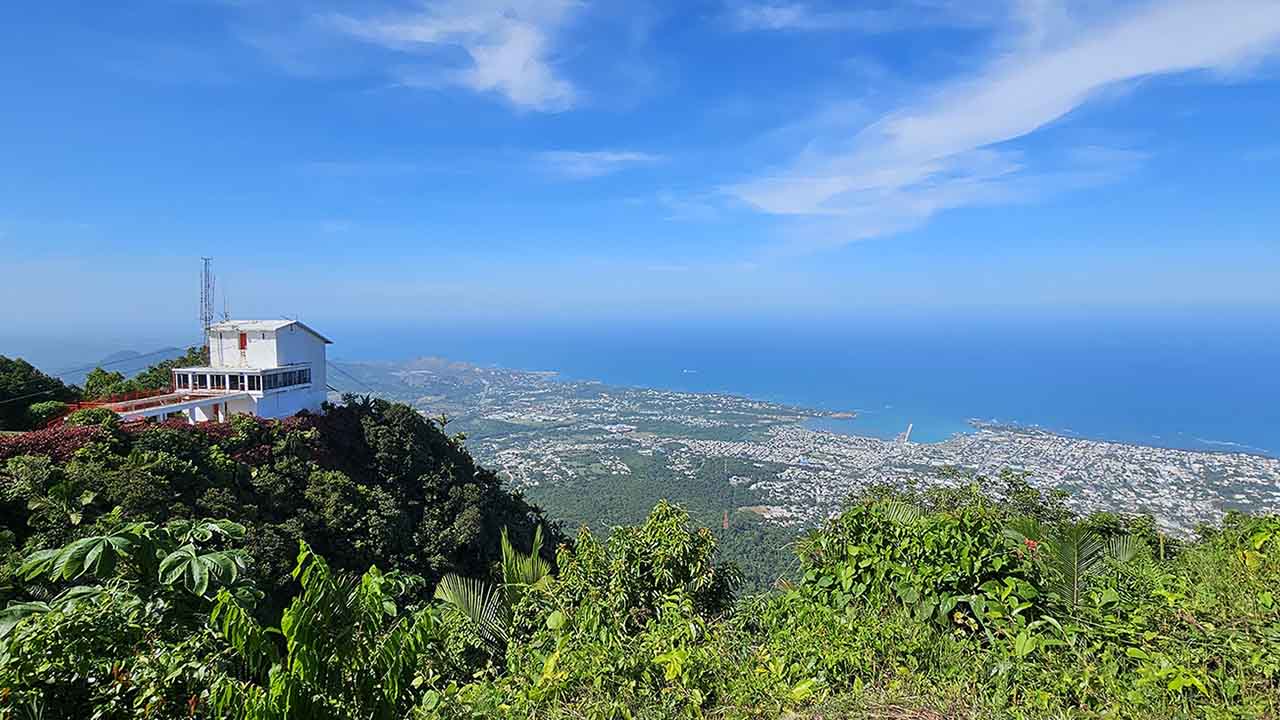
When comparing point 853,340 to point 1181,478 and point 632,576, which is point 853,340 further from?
point 632,576

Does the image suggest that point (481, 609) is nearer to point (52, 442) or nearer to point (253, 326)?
point (52, 442)

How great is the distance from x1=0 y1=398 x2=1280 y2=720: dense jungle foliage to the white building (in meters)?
12.1

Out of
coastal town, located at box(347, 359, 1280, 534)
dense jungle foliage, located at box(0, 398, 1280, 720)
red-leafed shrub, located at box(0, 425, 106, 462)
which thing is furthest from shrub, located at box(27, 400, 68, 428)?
coastal town, located at box(347, 359, 1280, 534)

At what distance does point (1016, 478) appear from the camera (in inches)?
503

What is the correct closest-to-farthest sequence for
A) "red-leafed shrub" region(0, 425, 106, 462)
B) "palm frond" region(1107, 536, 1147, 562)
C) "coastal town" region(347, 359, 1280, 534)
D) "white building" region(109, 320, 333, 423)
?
"palm frond" region(1107, 536, 1147, 562), "red-leafed shrub" region(0, 425, 106, 462), "white building" region(109, 320, 333, 423), "coastal town" region(347, 359, 1280, 534)

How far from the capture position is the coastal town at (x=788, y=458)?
2623cm

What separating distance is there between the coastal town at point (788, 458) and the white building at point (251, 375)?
14170 mm

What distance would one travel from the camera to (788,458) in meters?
42.1

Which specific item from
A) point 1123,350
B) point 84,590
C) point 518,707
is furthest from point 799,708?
point 1123,350

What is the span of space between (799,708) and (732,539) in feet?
64.6

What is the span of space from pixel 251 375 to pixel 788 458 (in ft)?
113

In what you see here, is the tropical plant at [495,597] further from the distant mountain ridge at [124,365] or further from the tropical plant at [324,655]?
the distant mountain ridge at [124,365]

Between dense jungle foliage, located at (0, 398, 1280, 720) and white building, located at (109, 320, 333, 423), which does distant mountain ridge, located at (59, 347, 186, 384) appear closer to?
white building, located at (109, 320, 333, 423)

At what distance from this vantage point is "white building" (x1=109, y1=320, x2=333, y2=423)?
1405 cm
